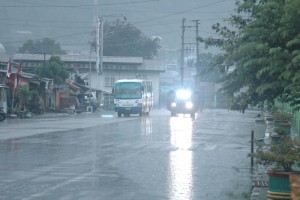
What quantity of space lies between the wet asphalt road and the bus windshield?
29658mm

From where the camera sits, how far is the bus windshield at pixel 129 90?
60312 millimetres

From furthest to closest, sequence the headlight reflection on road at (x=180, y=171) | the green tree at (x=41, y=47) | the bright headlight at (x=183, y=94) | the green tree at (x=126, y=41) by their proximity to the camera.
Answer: the green tree at (x=41, y=47)
the green tree at (x=126, y=41)
the bright headlight at (x=183, y=94)
the headlight reflection on road at (x=180, y=171)

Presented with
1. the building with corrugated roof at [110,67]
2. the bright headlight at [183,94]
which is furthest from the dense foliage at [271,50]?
the building with corrugated roof at [110,67]

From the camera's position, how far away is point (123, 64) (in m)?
99.3

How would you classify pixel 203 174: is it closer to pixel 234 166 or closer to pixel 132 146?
pixel 234 166

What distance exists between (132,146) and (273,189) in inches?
552

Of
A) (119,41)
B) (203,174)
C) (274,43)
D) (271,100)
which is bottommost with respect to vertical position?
(203,174)

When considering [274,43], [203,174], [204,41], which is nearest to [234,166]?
[203,174]

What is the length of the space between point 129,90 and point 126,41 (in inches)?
2260

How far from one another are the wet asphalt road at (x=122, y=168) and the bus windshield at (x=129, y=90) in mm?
29658

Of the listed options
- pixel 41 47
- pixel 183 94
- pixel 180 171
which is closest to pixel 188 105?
pixel 183 94

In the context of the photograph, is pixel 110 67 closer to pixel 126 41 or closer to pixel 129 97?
pixel 126 41

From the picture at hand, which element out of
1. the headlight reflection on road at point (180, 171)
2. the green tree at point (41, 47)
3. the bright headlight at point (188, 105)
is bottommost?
the headlight reflection on road at point (180, 171)

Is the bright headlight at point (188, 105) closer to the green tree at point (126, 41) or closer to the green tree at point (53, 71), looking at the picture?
the green tree at point (53, 71)
